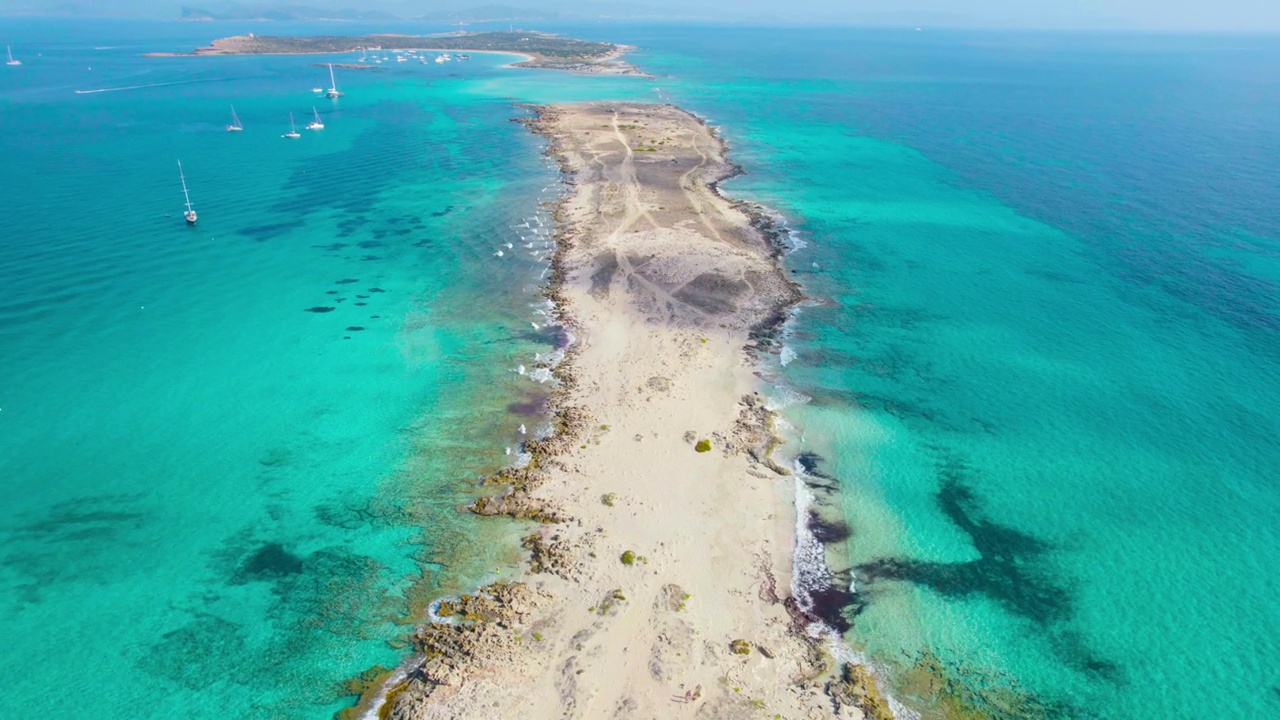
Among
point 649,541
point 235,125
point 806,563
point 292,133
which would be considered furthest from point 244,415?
point 235,125

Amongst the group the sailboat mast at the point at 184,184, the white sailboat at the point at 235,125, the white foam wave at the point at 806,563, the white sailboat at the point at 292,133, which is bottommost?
the white foam wave at the point at 806,563

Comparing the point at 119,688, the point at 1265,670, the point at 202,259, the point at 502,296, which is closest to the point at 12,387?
the point at 202,259

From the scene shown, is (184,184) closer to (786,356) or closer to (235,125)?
(235,125)

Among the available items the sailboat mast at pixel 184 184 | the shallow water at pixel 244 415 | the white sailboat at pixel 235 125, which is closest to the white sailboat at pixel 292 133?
the white sailboat at pixel 235 125

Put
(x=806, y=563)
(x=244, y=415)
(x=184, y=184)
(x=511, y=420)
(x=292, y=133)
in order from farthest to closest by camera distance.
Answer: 1. (x=292, y=133)
2. (x=184, y=184)
3. (x=244, y=415)
4. (x=511, y=420)
5. (x=806, y=563)

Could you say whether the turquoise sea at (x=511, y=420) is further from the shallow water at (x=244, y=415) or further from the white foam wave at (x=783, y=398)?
the white foam wave at (x=783, y=398)

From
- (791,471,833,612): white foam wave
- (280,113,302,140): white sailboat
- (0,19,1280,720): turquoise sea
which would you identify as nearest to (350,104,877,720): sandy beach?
(791,471,833,612): white foam wave
